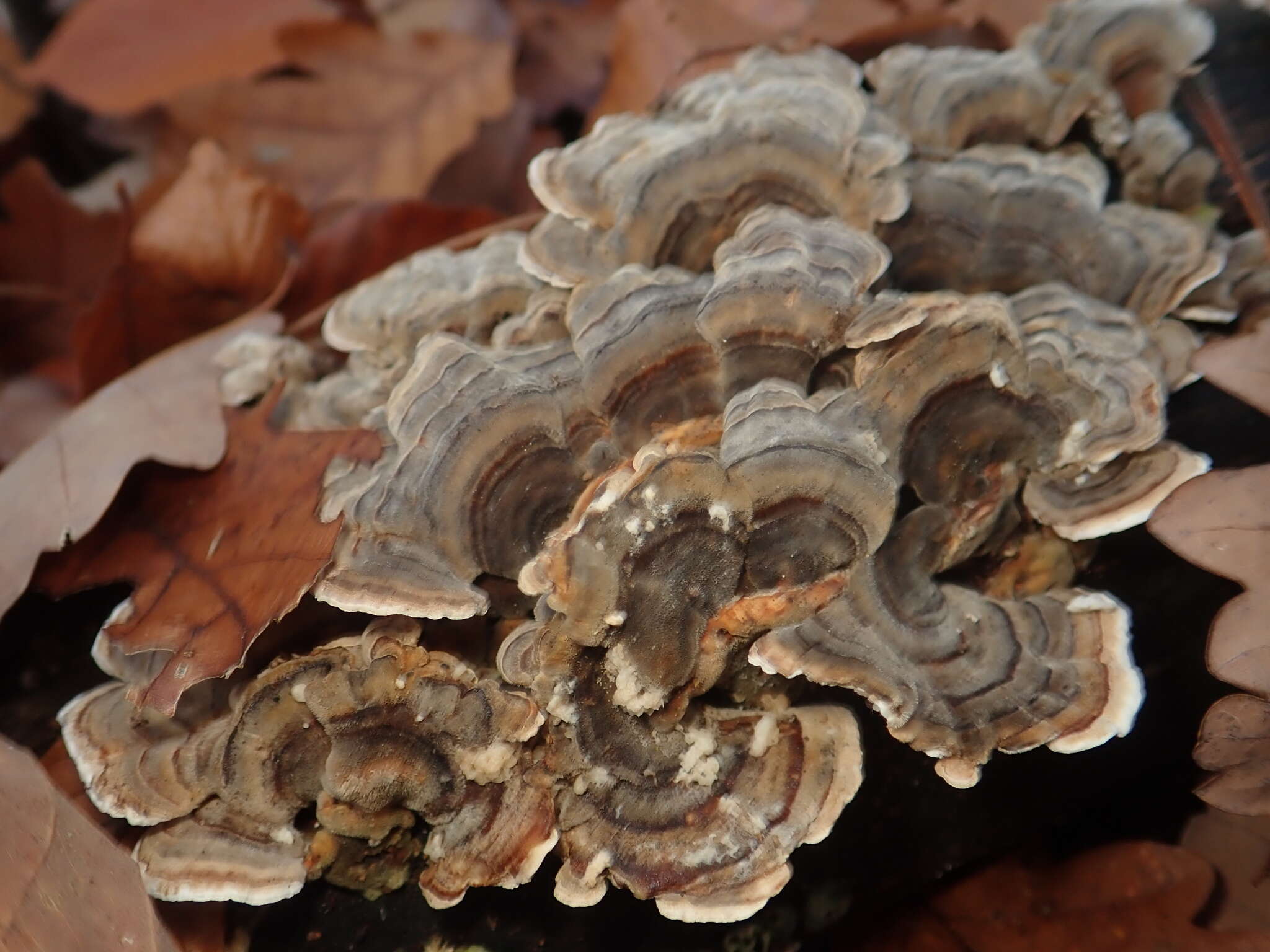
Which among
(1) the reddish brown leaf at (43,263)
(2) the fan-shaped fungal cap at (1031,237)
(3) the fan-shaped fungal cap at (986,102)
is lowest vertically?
(1) the reddish brown leaf at (43,263)

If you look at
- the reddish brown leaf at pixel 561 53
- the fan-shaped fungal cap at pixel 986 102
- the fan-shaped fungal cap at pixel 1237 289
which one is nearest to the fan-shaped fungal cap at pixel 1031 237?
the fan-shaped fungal cap at pixel 1237 289

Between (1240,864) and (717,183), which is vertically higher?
(717,183)

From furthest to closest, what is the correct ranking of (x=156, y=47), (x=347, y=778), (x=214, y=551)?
1. (x=156, y=47)
2. (x=214, y=551)
3. (x=347, y=778)

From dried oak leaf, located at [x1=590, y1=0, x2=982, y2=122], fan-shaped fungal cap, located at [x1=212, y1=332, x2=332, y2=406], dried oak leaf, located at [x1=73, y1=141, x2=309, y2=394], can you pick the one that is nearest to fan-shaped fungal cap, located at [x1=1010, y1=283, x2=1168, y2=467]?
dried oak leaf, located at [x1=590, y1=0, x2=982, y2=122]

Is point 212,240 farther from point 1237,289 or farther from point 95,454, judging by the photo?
point 1237,289

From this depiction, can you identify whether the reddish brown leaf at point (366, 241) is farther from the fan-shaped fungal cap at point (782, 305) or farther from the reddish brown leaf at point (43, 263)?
the fan-shaped fungal cap at point (782, 305)

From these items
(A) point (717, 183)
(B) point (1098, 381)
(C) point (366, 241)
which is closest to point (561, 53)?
(C) point (366, 241)
